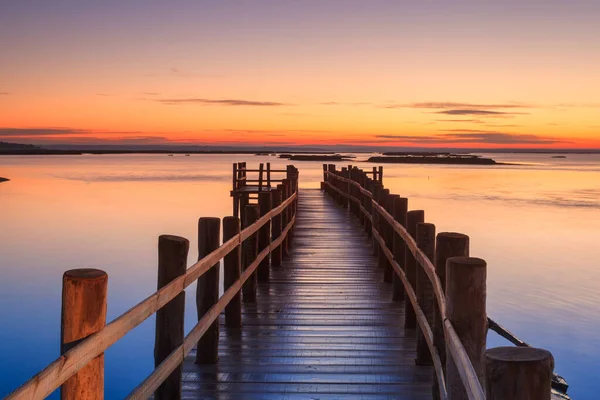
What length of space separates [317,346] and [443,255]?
2.21 metres

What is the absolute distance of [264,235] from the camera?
9000 mm

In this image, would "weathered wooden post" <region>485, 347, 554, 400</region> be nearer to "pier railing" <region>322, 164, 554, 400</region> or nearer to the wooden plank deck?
"pier railing" <region>322, 164, 554, 400</region>

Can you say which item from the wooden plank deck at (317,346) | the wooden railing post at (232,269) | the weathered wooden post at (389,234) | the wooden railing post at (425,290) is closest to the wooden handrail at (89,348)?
the wooden plank deck at (317,346)

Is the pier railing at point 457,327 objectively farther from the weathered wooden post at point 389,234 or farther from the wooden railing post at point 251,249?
the wooden railing post at point 251,249

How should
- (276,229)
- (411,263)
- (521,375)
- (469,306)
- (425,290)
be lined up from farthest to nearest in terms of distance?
(276,229)
(411,263)
(425,290)
(469,306)
(521,375)

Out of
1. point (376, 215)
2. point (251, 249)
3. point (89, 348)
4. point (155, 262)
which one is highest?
point (89, 348)

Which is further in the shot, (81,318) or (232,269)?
(232,269)

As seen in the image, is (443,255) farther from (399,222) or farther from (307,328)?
(399,222)

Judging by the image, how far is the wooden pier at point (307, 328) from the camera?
8.78 feet


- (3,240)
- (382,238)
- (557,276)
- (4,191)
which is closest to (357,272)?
(382,238)

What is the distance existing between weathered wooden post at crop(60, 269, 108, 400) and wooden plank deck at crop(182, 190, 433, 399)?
2.27 metres

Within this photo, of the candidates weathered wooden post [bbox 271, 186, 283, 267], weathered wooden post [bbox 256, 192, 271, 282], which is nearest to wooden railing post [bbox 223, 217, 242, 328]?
weathered wooden post [bbox 256, 192, 271, 282]

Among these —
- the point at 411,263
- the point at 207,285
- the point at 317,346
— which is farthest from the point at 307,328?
the point at 207,285

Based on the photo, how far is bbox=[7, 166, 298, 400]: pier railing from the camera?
8.54 ft
